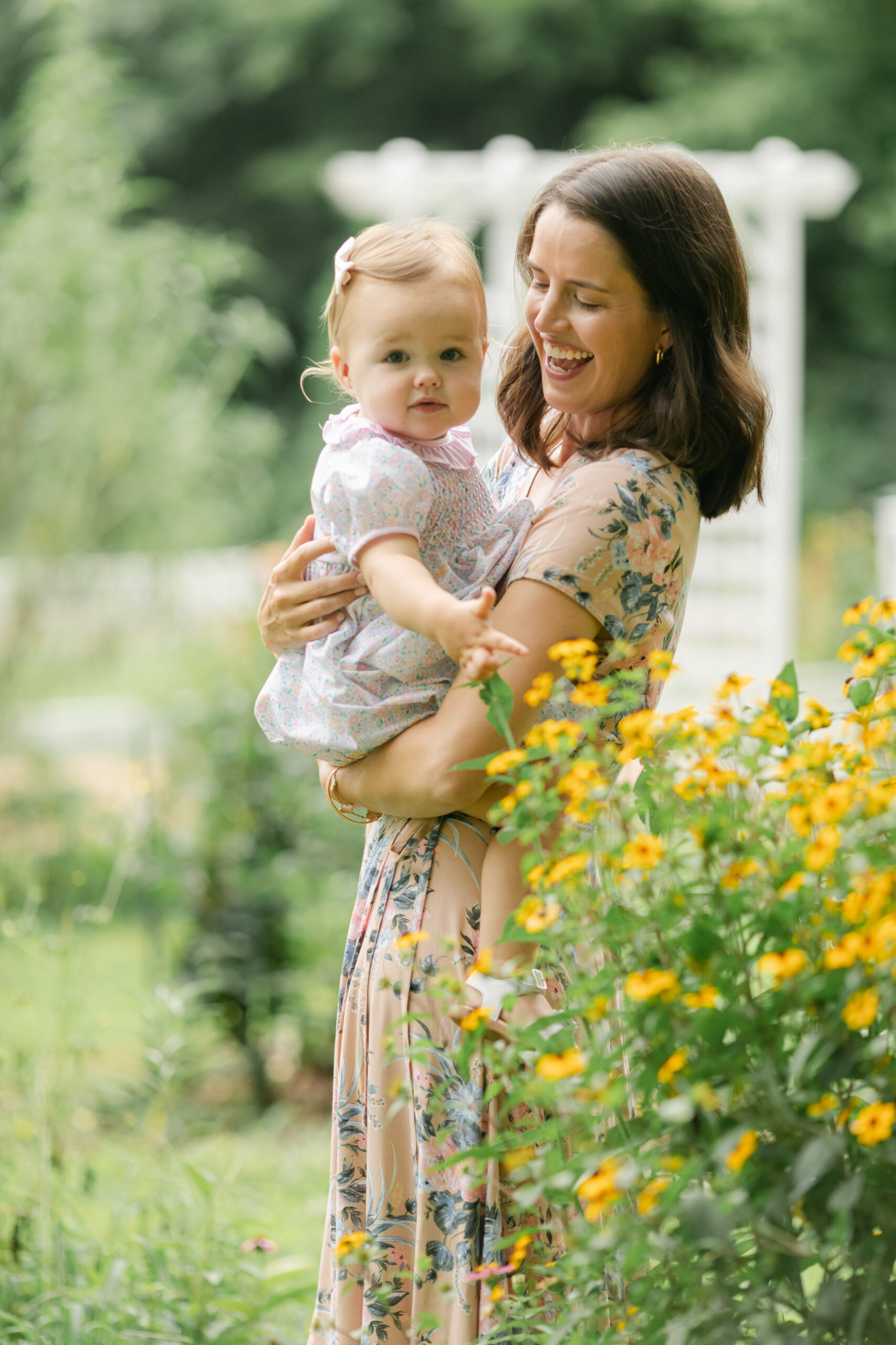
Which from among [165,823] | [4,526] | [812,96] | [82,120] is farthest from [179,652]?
[812,96]

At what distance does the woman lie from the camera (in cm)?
142

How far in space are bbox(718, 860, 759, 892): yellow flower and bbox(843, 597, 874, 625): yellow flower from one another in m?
0.26

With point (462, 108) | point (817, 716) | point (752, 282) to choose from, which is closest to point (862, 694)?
point (817, 716)

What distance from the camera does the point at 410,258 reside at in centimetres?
148

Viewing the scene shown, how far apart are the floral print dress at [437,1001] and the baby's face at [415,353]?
16 cm

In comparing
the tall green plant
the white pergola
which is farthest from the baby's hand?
the white pergola

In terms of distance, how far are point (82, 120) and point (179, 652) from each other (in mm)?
2002

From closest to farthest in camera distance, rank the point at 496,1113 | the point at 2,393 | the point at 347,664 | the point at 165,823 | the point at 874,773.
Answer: the point at 874,773, the point at 496,1113, the point at 347,664, the point at 165,823, the point at 2,393

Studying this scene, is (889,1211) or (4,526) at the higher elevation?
(4,526)

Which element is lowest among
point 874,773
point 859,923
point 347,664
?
point 859,923

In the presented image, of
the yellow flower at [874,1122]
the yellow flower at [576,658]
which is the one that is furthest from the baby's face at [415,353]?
the yellow flower at [874,1122]

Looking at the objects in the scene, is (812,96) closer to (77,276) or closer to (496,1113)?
(77,276)

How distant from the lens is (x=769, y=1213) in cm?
92

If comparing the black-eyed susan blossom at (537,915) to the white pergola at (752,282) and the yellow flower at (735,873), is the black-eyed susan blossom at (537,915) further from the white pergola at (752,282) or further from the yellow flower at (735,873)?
the white pergola at (752,282)
